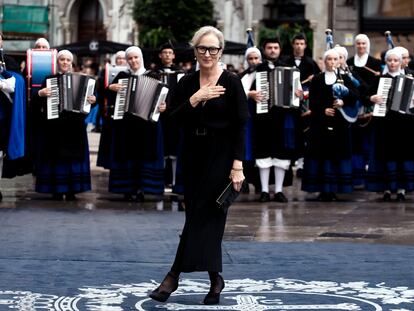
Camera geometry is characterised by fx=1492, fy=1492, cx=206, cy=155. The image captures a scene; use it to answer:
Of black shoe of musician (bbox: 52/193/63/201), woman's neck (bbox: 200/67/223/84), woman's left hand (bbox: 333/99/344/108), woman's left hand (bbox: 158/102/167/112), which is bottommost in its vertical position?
black shoe of musician (bbox: 52/193/63/201)

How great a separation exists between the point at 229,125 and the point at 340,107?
8659 mm

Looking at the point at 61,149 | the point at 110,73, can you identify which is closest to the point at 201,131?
the point at 61,149

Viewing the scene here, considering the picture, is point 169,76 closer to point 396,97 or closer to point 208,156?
point 396,97

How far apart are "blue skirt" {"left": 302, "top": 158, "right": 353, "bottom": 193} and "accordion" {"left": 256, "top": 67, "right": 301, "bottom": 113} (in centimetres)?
88

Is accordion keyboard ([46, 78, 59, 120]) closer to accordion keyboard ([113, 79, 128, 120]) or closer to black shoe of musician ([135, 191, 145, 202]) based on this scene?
accordion keyboard ([113, 79, 128, 120])

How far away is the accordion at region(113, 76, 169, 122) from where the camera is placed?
58.6 ft

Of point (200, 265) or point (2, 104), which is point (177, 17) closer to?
point (2, 104)

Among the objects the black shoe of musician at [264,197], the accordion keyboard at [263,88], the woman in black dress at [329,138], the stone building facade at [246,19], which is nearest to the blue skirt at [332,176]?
the woman in black dress at [329,138]

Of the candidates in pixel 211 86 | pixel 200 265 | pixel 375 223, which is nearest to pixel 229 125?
pixel 211 86

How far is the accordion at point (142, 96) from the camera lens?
17.9m

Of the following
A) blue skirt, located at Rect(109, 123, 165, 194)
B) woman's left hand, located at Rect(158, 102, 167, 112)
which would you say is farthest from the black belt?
blue skirt, located at Rect(109, 123, 165, 194)

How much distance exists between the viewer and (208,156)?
33.3 ft

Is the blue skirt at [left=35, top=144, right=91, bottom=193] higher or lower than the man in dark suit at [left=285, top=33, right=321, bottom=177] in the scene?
lower

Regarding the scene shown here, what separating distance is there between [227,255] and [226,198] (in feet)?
9.01
